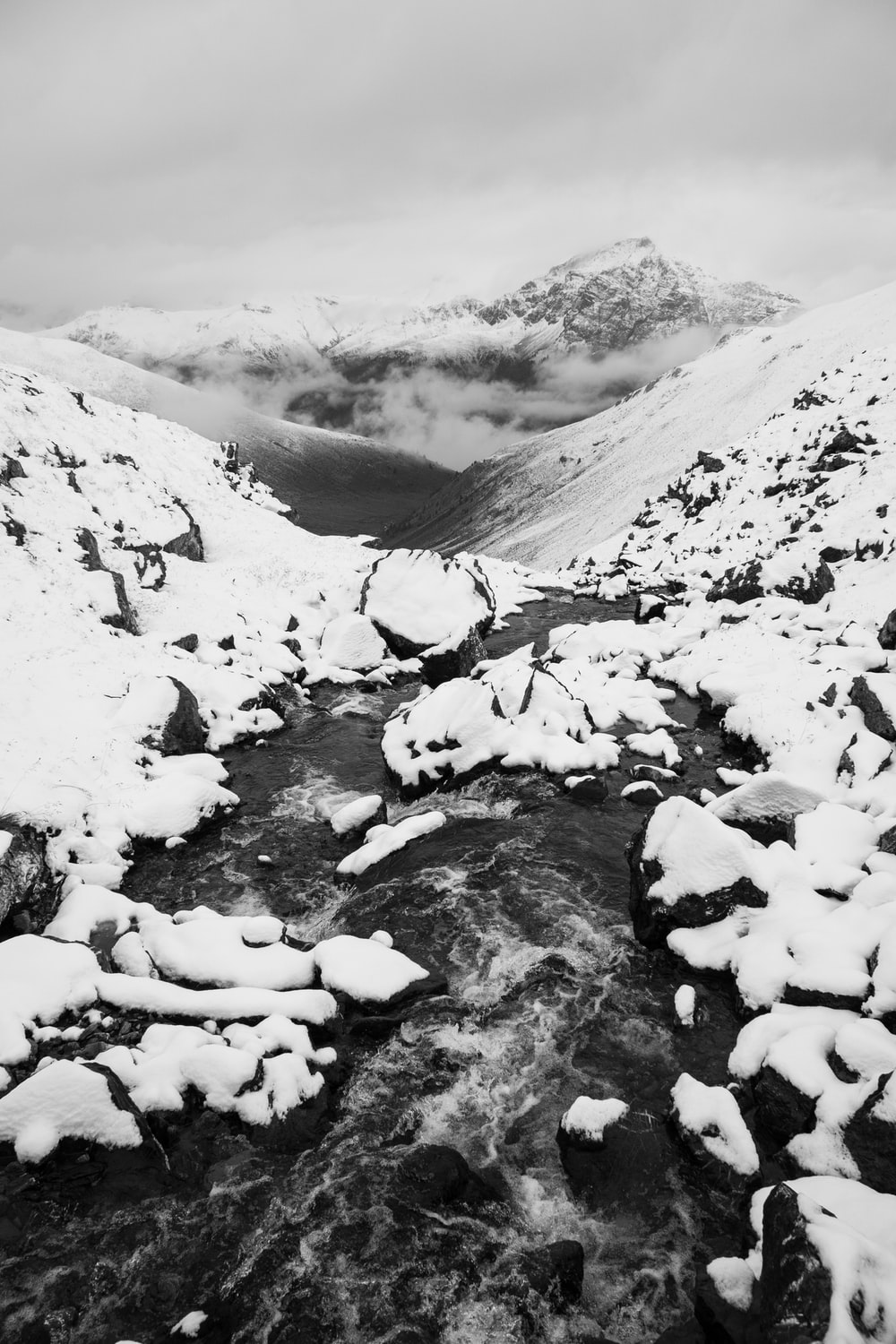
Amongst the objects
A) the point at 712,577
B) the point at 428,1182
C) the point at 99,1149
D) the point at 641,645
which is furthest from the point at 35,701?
the point at 712,577

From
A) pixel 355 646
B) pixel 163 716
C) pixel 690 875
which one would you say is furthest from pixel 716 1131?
pixel 355 646

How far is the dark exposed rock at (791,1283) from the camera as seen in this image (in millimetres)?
6406

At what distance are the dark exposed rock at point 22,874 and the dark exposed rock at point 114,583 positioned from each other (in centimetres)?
1497

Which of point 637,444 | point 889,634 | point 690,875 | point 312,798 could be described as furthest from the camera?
point 637,444

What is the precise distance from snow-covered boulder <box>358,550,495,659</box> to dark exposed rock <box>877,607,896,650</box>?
1638 centimetres

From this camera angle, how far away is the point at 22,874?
44.9ft

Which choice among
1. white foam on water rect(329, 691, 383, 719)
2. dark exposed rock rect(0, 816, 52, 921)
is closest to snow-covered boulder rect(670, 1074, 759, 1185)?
dark exposed rock rect(0, 816, 52, 921)

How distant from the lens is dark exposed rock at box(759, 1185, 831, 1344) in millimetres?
Result: 6406

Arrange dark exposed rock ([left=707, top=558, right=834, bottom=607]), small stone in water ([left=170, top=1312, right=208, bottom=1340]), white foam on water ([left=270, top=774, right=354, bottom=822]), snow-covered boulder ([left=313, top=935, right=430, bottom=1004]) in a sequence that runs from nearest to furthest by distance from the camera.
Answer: small stone in water ([left=170, top=1312, right=208, bottom=1340]), snow-covered boulder ([left=313, top=935, right=430, bottom=1004]), white foam on water ([left=270, top=774, right=354, bottom=822]), dark exposed rock ([left=707, top=558, right=834, bottom=607])

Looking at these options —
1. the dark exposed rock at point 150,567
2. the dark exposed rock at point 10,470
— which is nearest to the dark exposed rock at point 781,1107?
the dark exposed rock at point 150,567

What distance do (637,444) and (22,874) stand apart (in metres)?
137

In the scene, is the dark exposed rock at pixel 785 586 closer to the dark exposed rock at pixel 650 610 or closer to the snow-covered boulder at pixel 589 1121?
the dark exposed rock at pixel 650 610

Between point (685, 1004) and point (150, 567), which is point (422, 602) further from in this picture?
point (685, 1004)

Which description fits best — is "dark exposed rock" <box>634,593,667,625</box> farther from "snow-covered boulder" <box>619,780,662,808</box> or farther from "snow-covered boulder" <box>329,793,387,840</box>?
"snow-covered boulder" <box>329,793,387,840</box>
